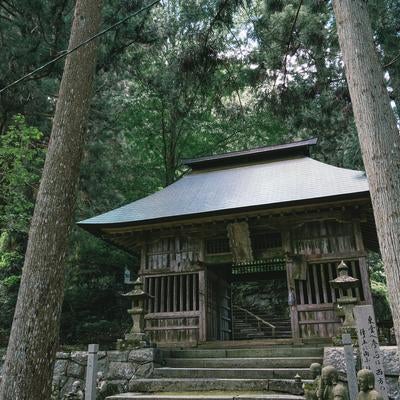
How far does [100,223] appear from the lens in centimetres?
960

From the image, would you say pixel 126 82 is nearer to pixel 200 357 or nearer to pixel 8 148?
pixel 8 148

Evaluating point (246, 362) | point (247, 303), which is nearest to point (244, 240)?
point (246, 362)

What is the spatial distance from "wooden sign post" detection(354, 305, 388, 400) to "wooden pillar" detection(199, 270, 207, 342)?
15.4 ft

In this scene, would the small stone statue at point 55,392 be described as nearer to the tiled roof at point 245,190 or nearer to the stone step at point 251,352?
the stone step at point 251,352

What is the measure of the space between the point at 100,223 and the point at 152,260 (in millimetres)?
1602

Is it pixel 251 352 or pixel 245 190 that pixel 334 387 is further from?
pixel 245 190

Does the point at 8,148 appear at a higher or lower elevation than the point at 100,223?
higher

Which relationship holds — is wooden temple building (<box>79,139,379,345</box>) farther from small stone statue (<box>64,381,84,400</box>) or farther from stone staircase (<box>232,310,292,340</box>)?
stone staircase (<box>232,310,292,340</box>)

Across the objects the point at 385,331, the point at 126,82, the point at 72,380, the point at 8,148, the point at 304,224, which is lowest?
the point at 72,380

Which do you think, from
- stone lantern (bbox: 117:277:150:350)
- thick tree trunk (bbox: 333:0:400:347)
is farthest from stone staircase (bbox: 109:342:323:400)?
thick tree trunk (bbox: 333:0:400:347)

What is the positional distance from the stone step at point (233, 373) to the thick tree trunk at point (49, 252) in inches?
153

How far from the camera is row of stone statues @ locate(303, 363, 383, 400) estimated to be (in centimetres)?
Answer: 365

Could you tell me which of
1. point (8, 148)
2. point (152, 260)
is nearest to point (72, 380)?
point (152, 260)

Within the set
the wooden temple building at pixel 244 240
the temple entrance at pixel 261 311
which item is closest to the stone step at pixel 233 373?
the wooden temple building at pixel 244 240
